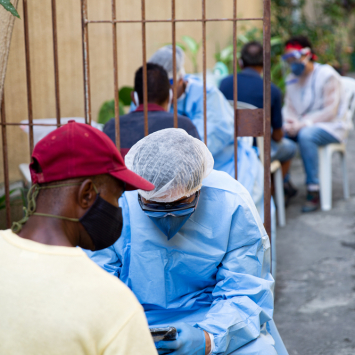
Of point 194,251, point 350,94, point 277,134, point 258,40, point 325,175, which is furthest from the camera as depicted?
point 258,40

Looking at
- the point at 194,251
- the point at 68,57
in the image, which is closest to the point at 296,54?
the point at 68,57

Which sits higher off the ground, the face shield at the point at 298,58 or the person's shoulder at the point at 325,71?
the face shield at the point at 298,58

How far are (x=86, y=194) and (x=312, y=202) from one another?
12.2ft

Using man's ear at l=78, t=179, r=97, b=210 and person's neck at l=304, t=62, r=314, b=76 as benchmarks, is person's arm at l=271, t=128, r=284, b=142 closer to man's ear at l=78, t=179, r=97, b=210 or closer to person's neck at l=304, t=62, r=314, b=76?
person's neck at l=304, t=62, r=314, b=76

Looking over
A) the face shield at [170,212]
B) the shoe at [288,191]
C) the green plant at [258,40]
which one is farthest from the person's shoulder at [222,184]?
the green plant at [258,40]

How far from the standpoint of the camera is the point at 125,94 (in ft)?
13.8

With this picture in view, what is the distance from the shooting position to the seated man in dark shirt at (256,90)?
390cm

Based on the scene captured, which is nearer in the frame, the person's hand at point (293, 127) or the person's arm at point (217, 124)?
the person's arm at point (217, 124)

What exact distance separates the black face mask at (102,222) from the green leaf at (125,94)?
9.87 ft

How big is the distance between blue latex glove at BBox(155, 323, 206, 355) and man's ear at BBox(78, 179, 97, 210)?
1.92 ft

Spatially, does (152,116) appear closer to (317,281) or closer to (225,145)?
(225,145)

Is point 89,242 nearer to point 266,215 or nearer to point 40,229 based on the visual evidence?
point 40,229

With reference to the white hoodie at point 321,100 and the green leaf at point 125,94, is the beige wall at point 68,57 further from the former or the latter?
the white hoodie at point 321,100

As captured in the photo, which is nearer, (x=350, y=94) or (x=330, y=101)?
(x=330, y=101)
